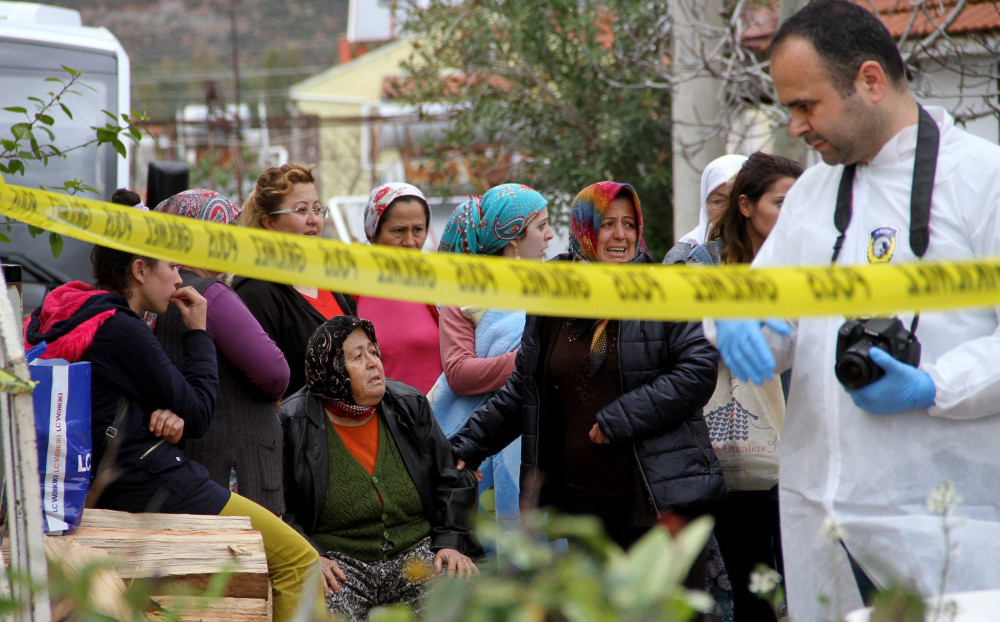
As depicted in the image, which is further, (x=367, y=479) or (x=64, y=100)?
(x=64, y=100)

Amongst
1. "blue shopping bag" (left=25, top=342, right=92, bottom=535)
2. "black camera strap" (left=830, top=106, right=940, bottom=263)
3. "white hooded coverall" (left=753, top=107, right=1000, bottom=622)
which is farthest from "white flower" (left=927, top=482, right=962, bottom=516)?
"blue shopping bag" (left=25, top=342, right=92, bottom=535)

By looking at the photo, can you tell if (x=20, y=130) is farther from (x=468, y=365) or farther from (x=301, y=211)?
(x=468, y=365)

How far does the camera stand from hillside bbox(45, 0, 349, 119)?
64.2 m

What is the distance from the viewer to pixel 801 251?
8.66 feet

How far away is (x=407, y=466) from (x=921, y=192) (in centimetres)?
210

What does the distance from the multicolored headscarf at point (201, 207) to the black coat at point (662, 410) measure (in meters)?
1.26

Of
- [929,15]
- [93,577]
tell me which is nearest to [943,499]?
[93,577]

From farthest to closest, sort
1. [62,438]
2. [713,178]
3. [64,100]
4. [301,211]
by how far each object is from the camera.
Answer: [64,100], [713,178], [301,211], [62,438]

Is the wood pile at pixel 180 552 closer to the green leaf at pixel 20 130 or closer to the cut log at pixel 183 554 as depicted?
the cut log at pixel 183 554

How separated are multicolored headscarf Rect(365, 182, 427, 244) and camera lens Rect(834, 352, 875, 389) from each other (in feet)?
9.16

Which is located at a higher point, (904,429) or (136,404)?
(904,429)

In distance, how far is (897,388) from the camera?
2.25 m

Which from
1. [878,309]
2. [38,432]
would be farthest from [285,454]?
[878,309]

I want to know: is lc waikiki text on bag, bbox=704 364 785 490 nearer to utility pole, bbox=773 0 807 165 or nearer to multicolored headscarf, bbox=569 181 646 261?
multicolored headscarf, bbox=569 181 646 261
